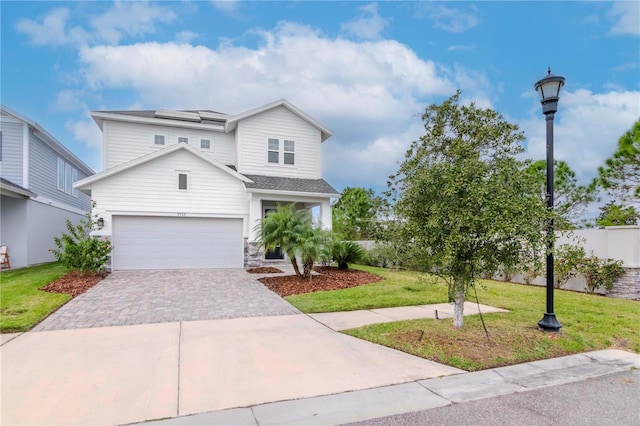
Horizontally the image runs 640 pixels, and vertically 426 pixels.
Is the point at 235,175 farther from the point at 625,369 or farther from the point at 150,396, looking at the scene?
the point at 625,369

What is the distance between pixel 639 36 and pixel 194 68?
13995mm

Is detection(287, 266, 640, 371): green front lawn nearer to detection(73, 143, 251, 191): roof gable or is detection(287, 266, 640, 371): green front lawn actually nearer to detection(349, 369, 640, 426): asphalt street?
detection(349, 369, 640, 426): asphalt street

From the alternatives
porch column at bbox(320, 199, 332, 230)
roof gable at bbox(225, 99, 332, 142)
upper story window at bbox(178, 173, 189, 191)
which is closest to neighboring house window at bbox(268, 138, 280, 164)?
roof gable at bbox(225, 99, 332, 142)

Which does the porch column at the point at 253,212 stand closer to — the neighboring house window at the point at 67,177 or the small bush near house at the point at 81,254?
the small bush near house at the point at 81,254

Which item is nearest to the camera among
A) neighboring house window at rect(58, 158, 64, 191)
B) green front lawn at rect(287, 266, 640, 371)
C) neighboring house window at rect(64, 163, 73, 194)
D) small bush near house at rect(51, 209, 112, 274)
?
green front lawn at rect(287, 266, 640, 371)

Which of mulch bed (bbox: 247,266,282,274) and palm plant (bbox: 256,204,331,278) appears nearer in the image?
palm plant (bbox: 256,204,331,278)

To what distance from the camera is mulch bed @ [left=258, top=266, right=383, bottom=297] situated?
9.45 meters

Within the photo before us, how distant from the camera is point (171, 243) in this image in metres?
13.7

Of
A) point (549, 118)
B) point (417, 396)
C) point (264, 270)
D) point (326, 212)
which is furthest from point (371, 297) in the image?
point (326, 212)

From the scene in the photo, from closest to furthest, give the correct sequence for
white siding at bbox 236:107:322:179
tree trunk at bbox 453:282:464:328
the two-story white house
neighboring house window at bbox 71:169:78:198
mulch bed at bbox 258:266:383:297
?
tree trunk at bbox 453:282:464:328, mulch bed at bbox 258:266:383:297, the two-story white house, white siding at bbox 236:107:322:179, neighboring house window at bbox 71:169:78:198

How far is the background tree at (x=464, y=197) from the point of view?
4785 mm

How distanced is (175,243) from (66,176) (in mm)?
9255

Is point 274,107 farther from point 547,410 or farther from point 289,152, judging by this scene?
point 547,410

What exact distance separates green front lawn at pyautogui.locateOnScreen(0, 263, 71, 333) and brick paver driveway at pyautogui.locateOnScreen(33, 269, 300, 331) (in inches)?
8.3
